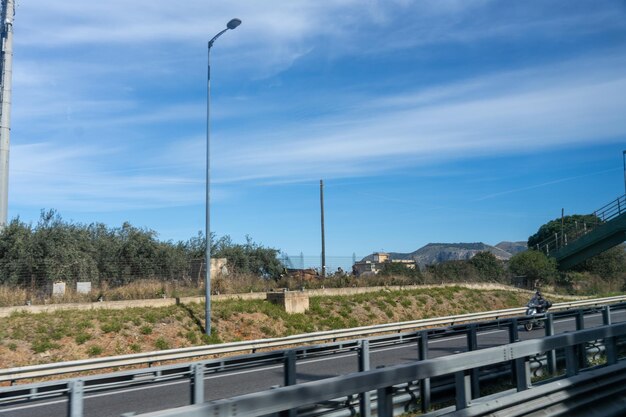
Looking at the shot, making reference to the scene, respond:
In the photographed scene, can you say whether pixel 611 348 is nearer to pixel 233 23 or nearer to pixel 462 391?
pixel 462 391

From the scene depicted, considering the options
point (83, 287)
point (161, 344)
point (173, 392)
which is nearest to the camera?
point (173, 392)

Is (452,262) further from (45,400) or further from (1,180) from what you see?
(45,400)

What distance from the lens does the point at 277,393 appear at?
417 cm

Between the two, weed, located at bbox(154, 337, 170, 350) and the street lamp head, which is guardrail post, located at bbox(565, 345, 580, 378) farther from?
the street lamp head

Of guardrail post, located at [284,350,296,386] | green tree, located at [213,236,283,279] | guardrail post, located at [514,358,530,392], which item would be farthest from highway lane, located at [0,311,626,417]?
green tree, located at [213,236,283,279]

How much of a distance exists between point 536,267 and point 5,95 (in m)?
42.0

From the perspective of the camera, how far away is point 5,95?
139 ft

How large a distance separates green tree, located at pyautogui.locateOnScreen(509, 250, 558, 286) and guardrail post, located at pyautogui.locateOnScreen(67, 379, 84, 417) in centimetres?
4870

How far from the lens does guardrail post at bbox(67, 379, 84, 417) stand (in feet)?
16.2

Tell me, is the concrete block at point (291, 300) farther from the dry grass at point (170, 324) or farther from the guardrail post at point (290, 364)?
the guardrail post at point (290, 364)

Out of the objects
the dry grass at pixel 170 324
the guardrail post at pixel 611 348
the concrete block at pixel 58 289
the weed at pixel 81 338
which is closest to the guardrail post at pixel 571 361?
the guardrail post at pixel 611 348

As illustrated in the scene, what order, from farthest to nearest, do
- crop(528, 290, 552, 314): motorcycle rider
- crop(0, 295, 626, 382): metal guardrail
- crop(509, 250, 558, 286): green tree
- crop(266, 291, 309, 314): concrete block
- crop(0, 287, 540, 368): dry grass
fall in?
1. crop(509, 250, 558, 286): green tree
2. crop(266, 291, 309, 314): concrete block
3. crop(528, 290, 552, 314): motorcycle rider
4. crop(0, 287, 540, 368): dry grass
5. crop(0, 295, 626, 382): metal guardrail

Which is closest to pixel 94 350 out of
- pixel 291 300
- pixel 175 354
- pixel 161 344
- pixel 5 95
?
pixel 161 344

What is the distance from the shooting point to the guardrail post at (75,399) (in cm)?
495
